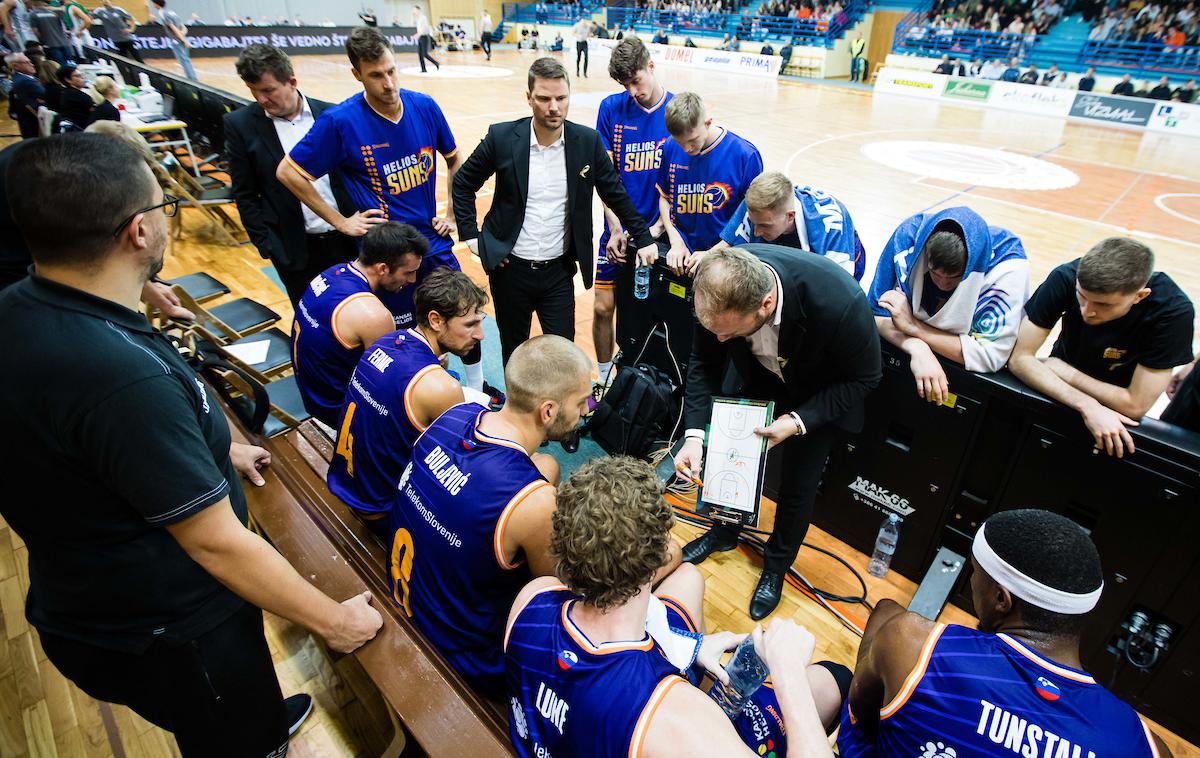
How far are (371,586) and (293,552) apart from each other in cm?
34

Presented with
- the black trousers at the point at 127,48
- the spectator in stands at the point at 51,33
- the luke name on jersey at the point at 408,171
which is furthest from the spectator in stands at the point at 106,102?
the black trousers at the point at 127,48

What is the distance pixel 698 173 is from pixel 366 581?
300cm

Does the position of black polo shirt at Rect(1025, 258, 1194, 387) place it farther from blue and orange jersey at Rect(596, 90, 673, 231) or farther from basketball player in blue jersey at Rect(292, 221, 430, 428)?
basketball player in blue jersey at Rect(292, 221, 430, 428)

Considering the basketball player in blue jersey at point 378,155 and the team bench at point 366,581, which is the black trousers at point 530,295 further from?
the team bench at point 366,581

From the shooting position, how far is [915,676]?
1.32 metres

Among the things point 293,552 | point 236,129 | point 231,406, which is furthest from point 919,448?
point 236,129

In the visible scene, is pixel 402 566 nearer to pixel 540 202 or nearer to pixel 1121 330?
pixel 540 202

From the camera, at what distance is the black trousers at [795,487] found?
8.61ft

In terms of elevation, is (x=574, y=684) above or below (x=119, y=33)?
below

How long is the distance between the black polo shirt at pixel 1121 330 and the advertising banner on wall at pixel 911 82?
2041 centimetres

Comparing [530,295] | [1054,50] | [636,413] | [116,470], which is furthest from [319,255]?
[1054,50]

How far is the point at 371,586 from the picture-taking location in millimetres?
1990

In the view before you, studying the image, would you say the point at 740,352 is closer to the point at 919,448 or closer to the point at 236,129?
the point at 919,448

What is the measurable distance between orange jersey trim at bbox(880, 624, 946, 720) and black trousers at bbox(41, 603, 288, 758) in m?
1.61
